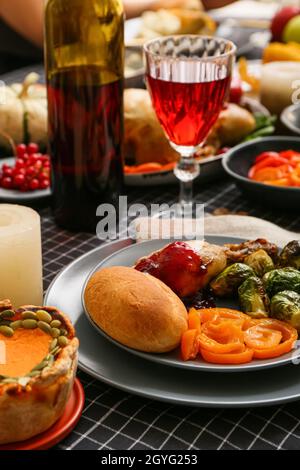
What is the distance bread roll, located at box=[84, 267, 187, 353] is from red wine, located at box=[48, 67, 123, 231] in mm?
407

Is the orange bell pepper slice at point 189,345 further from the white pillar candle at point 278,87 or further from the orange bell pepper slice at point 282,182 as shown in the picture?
the white pillar candle at point 278,87

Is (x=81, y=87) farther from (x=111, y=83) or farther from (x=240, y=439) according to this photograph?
(x=240, y=439)

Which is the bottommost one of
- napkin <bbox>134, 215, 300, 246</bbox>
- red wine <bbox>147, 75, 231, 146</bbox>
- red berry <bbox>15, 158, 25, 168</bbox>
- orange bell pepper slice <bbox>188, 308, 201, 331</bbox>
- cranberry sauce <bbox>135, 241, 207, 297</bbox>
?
napkin <bbox>134, 215, 300, 246</bbox>

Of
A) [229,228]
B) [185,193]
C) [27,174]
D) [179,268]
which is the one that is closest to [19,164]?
[27,174]

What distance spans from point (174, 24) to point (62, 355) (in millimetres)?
1934

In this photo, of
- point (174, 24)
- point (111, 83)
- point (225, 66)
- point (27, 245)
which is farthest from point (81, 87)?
point (174, 24)

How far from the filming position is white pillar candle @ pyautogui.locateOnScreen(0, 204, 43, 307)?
99cm

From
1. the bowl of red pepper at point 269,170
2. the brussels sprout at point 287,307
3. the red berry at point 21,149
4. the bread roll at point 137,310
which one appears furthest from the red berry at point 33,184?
the brussels sprout at point 287,307

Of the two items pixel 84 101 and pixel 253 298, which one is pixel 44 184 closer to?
pixel 84 101

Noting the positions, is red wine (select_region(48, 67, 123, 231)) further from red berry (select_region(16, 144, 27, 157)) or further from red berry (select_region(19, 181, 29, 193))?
red berry (select_region(16, 144, 27, 157))

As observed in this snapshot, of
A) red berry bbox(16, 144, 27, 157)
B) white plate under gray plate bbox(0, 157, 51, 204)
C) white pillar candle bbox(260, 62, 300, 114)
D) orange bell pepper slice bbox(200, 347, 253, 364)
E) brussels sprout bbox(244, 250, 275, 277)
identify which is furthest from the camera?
white pillar candle bbox(260, 62, 300, 114)

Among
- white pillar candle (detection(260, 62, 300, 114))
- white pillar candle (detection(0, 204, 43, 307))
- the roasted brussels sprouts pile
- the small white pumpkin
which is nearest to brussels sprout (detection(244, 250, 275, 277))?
the roasted brussels sprouts pile

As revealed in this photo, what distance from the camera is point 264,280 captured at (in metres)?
1.04

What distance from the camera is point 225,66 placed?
1.30m
